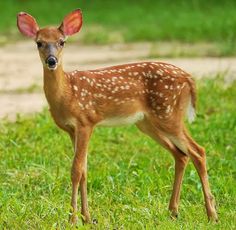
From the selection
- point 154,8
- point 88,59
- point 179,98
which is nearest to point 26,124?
point 179,98

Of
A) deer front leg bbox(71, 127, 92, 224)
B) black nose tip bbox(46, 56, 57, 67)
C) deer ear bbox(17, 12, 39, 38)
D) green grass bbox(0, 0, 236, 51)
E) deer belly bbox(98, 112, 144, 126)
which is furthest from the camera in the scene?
green grass bbox(0, 0, 236, 51)

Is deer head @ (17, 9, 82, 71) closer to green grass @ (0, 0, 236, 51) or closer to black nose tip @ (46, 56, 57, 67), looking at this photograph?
black nose tip @ (46, 56, 57, 67)

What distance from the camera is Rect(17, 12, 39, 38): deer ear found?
7.48m

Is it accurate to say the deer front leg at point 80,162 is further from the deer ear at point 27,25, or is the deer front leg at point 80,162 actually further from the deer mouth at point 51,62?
the deer ear at point 27,25

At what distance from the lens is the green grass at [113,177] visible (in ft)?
23.6

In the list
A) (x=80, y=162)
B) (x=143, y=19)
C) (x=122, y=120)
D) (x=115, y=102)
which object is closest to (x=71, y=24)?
(x=115, y=102)

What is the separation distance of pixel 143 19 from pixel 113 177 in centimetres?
1230

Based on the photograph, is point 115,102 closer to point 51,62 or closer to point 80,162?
point 80,162

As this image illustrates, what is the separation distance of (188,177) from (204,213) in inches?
44.0

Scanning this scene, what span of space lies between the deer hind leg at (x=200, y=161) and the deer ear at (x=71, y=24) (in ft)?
3.65

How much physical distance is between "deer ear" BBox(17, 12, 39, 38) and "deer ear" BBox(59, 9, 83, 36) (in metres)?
0.20

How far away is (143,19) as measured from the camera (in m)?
20.6

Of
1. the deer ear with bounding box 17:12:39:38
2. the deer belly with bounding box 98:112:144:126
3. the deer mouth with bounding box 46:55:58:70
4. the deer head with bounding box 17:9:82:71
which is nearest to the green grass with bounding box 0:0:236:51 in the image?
the deer belly with bounding box 98:112:144:126

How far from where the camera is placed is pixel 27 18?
748 centimetres
